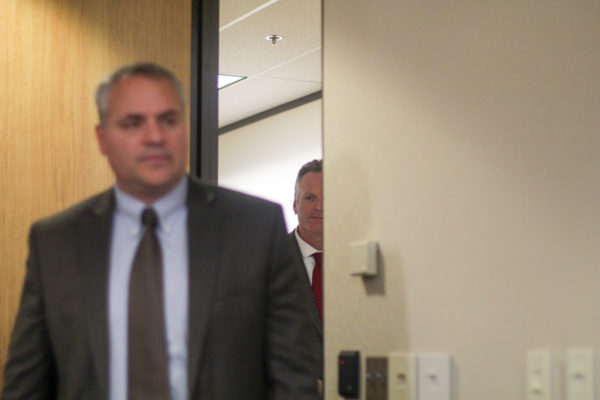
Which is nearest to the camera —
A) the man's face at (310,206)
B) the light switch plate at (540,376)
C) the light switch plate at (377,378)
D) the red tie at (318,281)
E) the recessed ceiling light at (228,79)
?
the light switch plate at (540,376)

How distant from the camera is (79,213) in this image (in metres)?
1.70

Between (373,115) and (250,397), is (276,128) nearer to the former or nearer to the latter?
(373,115)

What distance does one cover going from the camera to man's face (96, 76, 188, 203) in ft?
5.24

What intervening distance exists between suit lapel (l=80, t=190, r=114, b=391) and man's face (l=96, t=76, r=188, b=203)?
0.26 ft

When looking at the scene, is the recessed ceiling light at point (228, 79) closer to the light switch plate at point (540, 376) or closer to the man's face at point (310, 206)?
the man's face at point (310, 206)

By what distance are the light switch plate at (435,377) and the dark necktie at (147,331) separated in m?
0.78

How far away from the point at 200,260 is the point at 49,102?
1798 mm

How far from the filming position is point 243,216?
5.64 feet

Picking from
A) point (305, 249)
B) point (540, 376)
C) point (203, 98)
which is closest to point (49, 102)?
point (203, 98)

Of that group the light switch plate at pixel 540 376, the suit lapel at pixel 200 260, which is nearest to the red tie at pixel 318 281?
the light switch plate at pixel 540 376

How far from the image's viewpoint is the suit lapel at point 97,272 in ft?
5.18

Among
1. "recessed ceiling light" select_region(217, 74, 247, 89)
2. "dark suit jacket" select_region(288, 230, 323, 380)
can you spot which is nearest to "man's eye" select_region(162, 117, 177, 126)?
"dark suit jacket" select_region(288, 230, 323, 380)

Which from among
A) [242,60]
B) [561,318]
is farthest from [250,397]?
[242,60]

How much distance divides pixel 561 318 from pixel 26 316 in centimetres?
99
